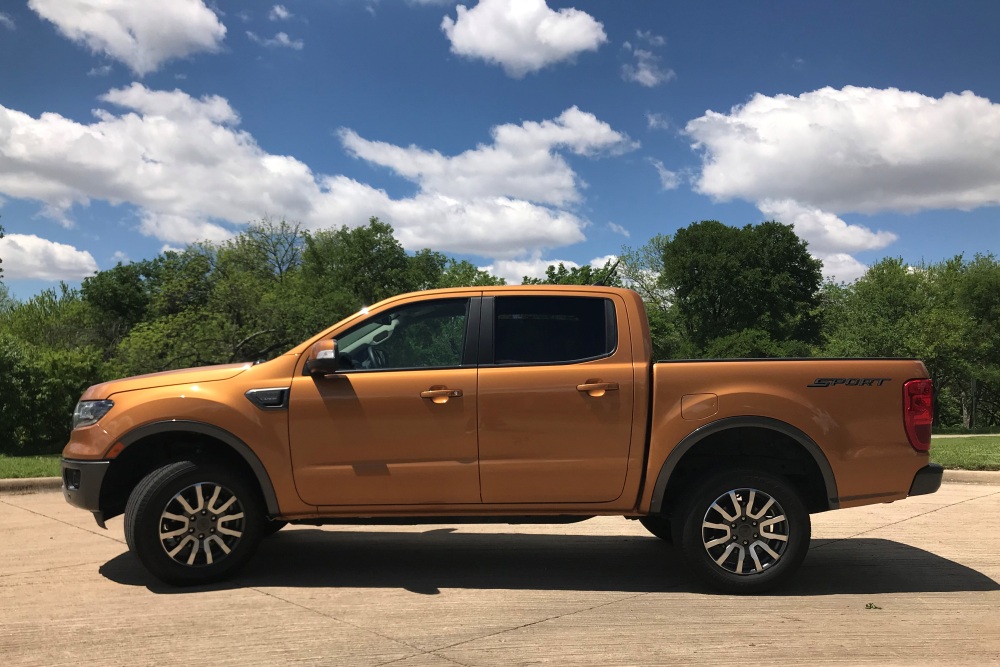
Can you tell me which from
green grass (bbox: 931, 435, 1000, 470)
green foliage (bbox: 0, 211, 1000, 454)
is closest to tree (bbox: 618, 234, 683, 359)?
green foliage (bbox: 0, 211, 1000, 454)

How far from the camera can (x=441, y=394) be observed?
16.5 feet

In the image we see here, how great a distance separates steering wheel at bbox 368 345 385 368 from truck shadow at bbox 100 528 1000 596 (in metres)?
1.46

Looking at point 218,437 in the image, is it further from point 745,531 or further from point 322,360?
point 745,531

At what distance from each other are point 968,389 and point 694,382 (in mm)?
57163

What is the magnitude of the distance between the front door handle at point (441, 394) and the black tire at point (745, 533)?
5.44 ft

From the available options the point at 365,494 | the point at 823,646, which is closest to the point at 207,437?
the point at 365,494

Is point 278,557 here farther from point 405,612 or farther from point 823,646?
point 823,646

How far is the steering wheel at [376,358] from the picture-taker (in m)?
5.20

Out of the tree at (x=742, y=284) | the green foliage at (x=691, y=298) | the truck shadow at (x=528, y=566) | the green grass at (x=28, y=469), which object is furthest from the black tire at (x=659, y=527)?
the tree at (x=742, y=284)

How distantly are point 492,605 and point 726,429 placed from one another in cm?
183

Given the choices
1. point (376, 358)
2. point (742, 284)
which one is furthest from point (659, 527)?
point (742, 284)

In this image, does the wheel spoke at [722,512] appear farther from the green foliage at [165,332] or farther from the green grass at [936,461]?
the green grass at [936,461]

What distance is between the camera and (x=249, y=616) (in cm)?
451

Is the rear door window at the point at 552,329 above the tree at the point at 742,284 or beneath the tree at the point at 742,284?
beneath
